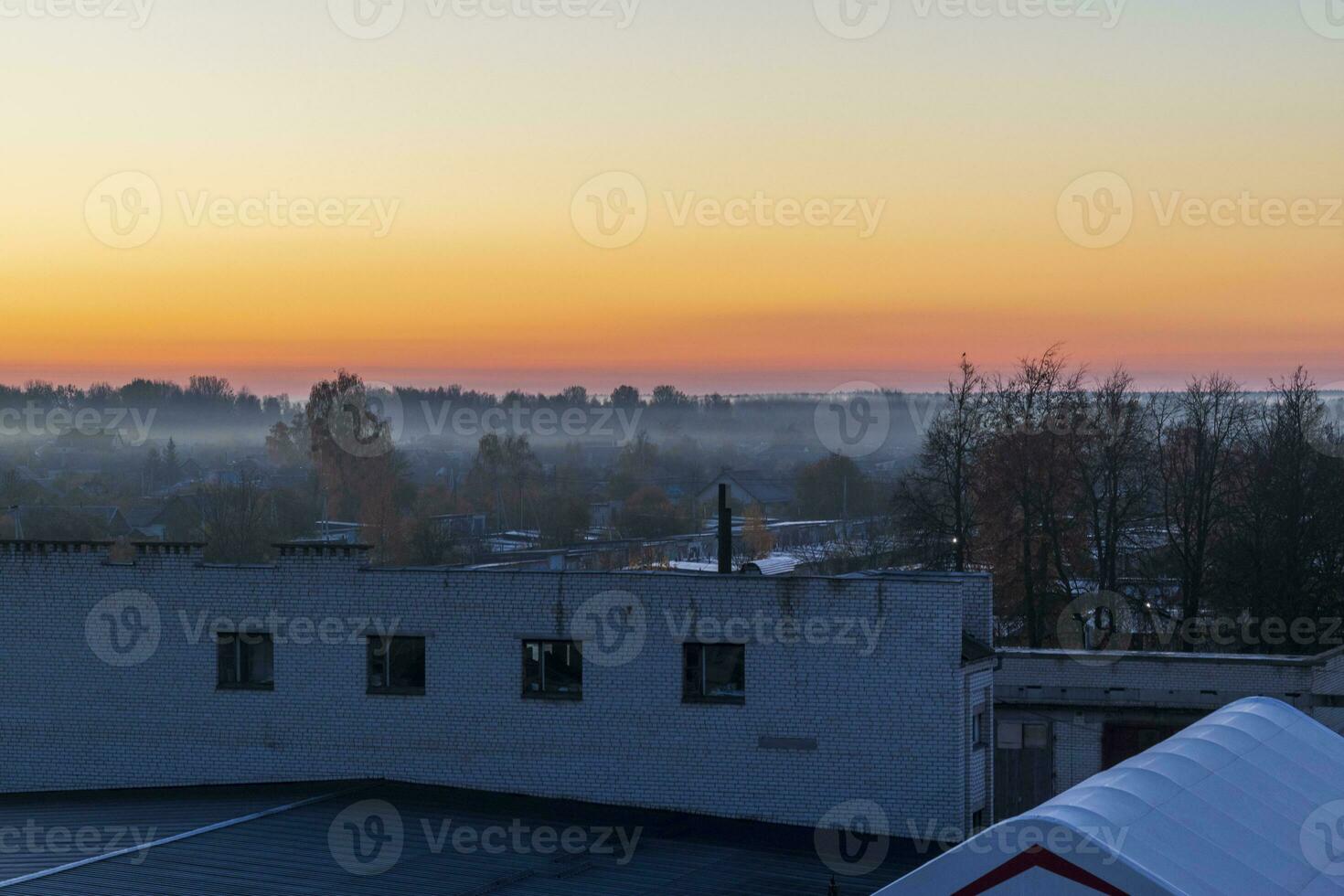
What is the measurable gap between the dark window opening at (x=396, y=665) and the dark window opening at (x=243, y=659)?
1707mm

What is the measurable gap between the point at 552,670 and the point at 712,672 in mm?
2472

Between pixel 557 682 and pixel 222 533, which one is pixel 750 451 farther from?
pixel 557 682

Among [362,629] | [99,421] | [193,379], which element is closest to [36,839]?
[362,629]

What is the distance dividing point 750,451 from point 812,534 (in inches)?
1606

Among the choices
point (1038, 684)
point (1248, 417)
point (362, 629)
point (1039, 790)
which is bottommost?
point (1039, 790)

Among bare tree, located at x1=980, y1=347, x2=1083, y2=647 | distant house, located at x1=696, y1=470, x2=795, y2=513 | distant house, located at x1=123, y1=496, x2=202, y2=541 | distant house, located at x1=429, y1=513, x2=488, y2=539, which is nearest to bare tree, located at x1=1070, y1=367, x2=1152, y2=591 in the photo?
bare tree, located at x1=980, y1=347, x2=1083, y2=647

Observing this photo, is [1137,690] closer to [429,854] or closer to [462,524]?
[429,854]

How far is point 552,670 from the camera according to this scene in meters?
22.4

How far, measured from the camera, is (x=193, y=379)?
162m

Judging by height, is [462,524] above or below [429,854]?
below

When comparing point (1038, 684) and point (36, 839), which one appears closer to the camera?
point (36, 839)

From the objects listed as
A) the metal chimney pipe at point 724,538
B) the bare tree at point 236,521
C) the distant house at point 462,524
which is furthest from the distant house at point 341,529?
the metal chimney pipe at point 724,538

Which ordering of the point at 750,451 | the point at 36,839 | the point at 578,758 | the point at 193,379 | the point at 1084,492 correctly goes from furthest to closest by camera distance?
1. the point at 193,379
2. the point at 750,451
3. the point at 1084,492
4. the point at 578,758
5. the point at 36,839

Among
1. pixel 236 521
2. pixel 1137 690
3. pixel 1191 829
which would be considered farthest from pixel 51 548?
pixel 236 521
